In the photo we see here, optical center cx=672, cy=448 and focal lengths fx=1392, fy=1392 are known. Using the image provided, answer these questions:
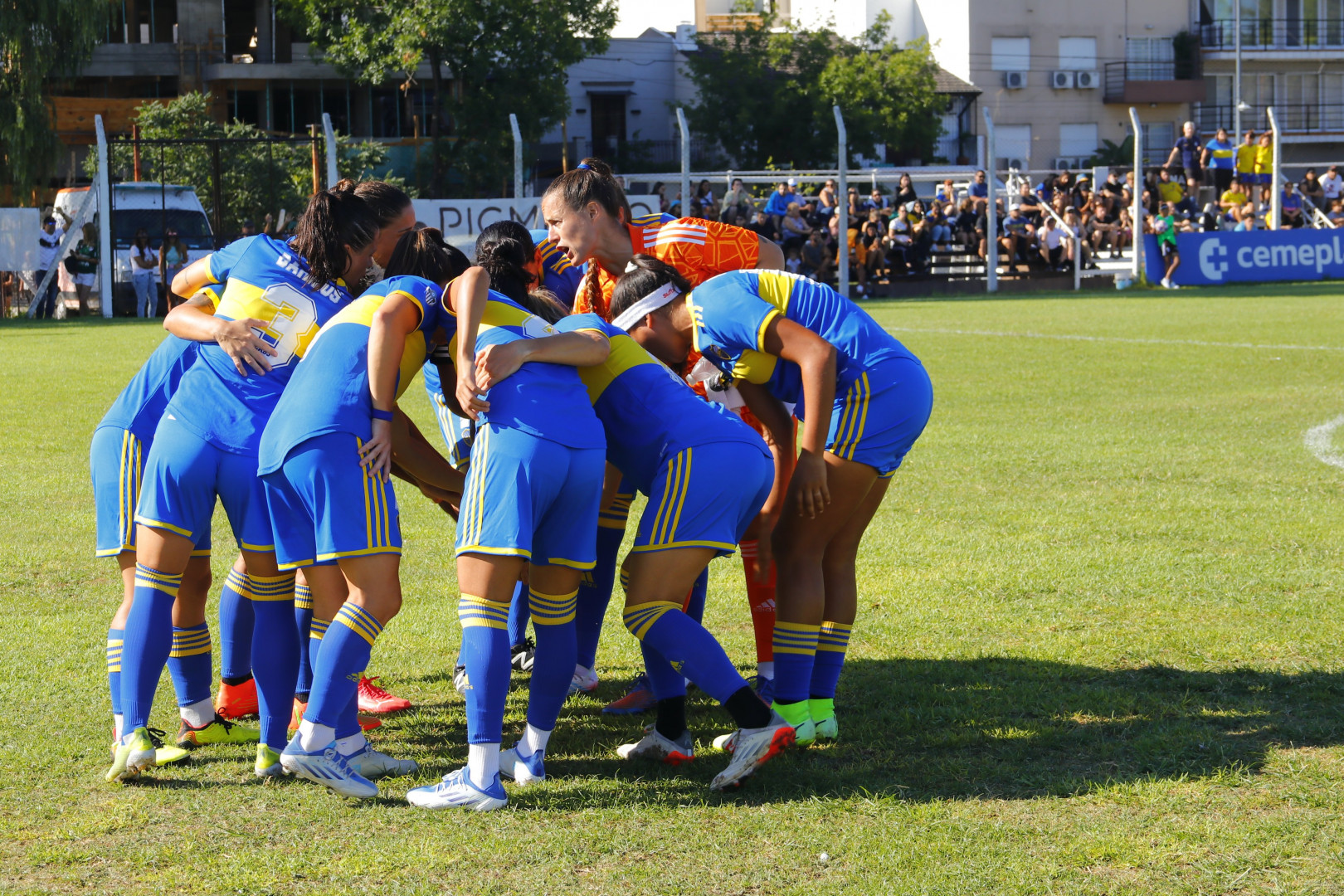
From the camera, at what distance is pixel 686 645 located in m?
4.08

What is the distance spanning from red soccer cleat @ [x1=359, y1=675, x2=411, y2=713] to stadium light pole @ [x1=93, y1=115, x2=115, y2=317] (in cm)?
2004

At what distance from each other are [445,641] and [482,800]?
78.6 inches

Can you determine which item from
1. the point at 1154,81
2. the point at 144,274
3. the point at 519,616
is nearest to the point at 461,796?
the point at 519,616

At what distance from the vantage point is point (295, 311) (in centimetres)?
439

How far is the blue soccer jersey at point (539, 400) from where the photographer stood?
3.94m

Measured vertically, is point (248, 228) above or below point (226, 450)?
above

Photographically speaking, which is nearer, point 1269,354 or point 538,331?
point 538,331

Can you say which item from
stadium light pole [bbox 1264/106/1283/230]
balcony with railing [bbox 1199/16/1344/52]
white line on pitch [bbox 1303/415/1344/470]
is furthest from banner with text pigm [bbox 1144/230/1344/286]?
balcony with railing [bbox 1199/16/1344/52]

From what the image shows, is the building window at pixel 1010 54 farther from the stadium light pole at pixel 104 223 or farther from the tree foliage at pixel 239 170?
the stadium light pole at pixel 104 223

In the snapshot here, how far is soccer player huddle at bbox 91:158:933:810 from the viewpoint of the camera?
3.99 m

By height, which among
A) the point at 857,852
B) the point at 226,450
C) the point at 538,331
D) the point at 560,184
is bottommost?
the point at 857,852

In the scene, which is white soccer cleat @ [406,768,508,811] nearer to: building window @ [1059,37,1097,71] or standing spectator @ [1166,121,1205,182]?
standing spectator @ [1166,121,1205,182]

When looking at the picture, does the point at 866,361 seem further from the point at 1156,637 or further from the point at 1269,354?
the point at 1269,354

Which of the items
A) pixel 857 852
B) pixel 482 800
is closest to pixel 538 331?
pixel 482 800
